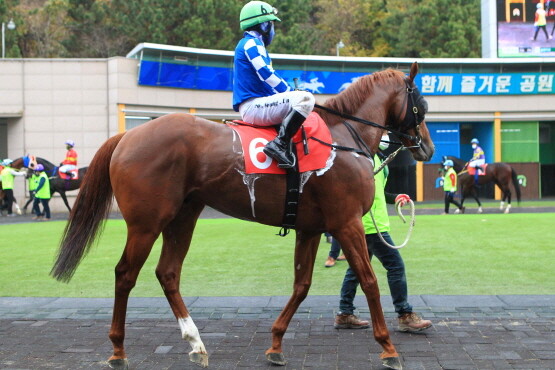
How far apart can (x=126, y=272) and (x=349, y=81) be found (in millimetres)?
28929

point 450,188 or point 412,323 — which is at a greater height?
point 450,188

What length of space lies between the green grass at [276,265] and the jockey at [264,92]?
311 cm

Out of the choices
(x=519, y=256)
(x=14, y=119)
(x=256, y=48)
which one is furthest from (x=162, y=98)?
(x=256, y=48)

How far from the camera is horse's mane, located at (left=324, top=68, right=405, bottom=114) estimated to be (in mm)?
5332

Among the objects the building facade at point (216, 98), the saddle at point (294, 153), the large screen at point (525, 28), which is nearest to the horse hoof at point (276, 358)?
the saddle at point (294, 153)

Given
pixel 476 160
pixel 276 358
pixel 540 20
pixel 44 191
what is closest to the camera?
pixel 276 358

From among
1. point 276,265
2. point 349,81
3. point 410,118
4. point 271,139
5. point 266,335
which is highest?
point 349,81

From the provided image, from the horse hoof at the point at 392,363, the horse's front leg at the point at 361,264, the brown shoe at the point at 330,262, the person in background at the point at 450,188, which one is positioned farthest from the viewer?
the person in background at the point at 450,188

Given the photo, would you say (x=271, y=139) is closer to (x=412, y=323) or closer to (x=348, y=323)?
(x=348, y=323)

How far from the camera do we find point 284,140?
4.74 m

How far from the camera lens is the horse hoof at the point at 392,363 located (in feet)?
14.9

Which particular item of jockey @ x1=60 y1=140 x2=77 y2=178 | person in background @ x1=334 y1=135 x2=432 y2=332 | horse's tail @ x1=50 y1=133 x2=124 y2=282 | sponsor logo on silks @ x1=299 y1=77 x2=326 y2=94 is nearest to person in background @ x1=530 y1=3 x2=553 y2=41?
sponsor logo on silks @ x1=299 y1=77 x2=326 y2=94

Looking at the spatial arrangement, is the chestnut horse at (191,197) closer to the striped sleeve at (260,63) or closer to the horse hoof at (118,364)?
the horse hoof at (118,364)

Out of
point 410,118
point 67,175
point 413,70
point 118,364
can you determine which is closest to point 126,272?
point 118,364
